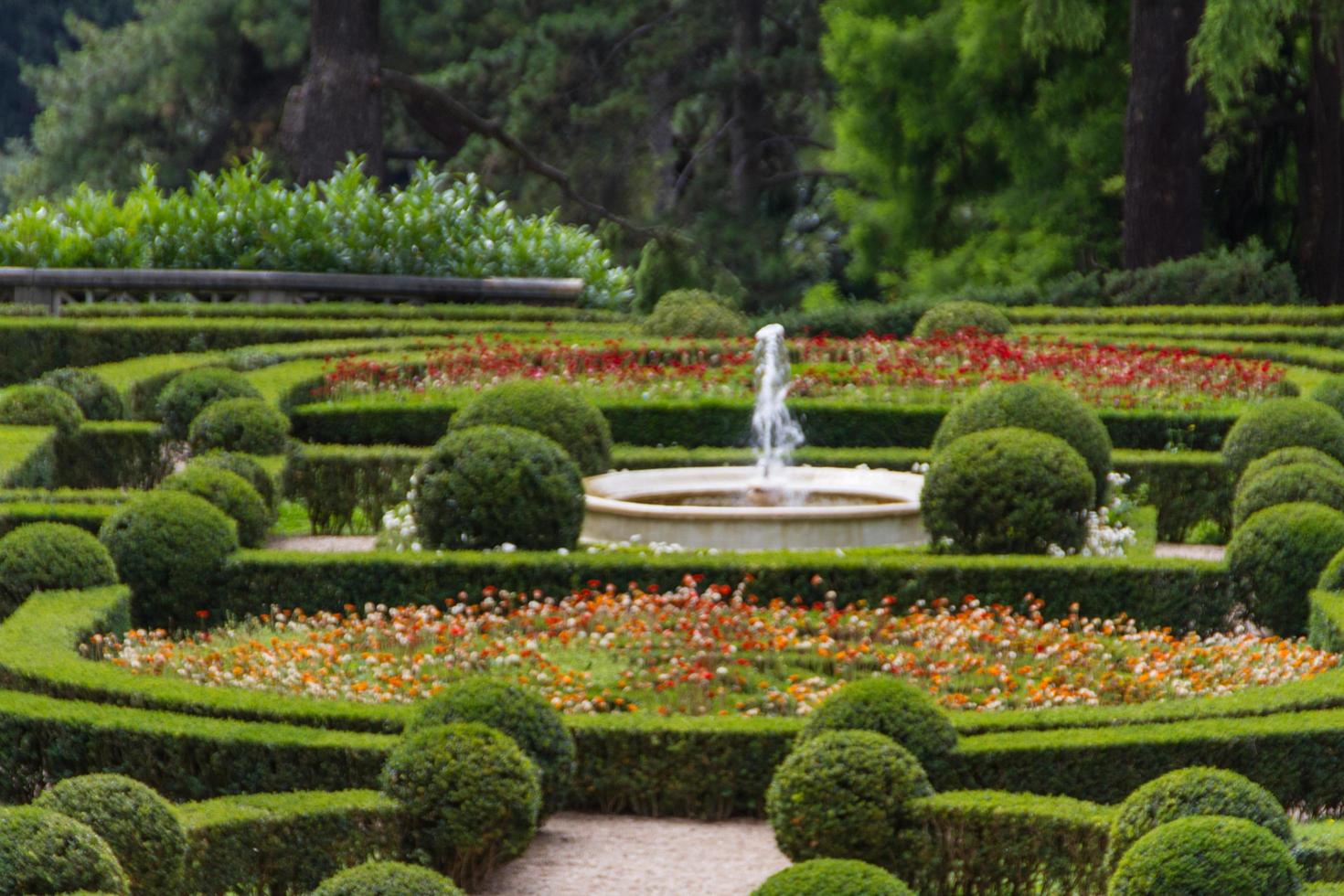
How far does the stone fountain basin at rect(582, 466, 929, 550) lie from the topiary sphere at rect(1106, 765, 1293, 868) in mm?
5889

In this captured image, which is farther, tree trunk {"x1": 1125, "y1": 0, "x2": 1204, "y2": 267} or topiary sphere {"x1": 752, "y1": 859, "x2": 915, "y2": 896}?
tree trunk {"x1": 1125, "y1": 0, "x2": 1204, "y2": 267}

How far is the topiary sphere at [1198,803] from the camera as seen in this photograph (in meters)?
6.66

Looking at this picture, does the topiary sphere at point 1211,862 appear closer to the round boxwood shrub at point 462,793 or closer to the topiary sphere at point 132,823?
the round boxwood shrub at point 462,793

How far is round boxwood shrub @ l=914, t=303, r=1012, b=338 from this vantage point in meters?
21.1

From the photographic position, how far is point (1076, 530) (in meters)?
12.5

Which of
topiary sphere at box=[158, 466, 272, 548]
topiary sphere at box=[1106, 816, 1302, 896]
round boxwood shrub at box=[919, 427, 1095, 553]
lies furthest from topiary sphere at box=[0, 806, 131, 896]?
round boxwood shrub at box=[919, 427, 1095, 553]

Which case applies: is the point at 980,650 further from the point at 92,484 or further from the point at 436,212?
the point at 436,212

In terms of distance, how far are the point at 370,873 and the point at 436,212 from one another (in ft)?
64.4

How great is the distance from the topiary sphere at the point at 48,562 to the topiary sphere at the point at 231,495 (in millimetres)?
1434

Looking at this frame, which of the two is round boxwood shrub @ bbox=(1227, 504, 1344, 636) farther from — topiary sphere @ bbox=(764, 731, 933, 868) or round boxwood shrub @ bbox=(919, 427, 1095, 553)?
topiary sphere @ bbox=(764, 731, 933, 868)

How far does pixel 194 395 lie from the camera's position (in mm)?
15773

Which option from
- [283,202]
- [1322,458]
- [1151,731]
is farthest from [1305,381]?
[283,202]

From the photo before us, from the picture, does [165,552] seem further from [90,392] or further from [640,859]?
[90,392]

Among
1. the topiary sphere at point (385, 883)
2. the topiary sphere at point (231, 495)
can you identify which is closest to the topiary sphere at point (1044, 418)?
the topiary sphere at point (231, 495)
